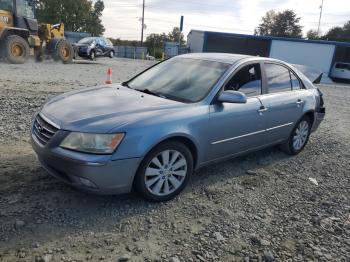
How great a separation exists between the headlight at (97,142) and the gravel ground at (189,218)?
2.30 ft

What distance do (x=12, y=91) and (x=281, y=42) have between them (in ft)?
96.7

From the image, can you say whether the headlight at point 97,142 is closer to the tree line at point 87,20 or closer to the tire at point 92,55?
the tire at point 92,55

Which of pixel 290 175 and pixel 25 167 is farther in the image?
pixel 290 175

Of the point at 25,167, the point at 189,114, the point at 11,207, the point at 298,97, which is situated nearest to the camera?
the point at 11,207

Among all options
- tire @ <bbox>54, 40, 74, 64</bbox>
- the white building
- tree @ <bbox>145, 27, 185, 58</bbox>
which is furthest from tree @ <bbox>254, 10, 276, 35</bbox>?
tire @ <bbox>54, 40, 74, 64</bbox>

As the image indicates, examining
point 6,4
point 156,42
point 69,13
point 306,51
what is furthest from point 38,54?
point 69,13

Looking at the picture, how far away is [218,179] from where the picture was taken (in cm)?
466

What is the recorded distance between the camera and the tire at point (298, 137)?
5805mm

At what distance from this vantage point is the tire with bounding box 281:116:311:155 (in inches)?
229

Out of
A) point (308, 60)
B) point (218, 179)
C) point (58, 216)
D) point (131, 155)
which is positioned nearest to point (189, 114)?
point (131, 155)

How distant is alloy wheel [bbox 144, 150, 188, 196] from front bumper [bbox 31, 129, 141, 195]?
256mm

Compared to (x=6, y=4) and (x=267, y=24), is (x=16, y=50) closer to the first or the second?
(x=6, y=4)

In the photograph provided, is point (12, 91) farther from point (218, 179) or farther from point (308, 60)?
point (308, 60)

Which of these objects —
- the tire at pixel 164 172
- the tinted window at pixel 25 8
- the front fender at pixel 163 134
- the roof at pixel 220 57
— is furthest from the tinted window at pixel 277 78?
the tinted window at pixel 25 8
